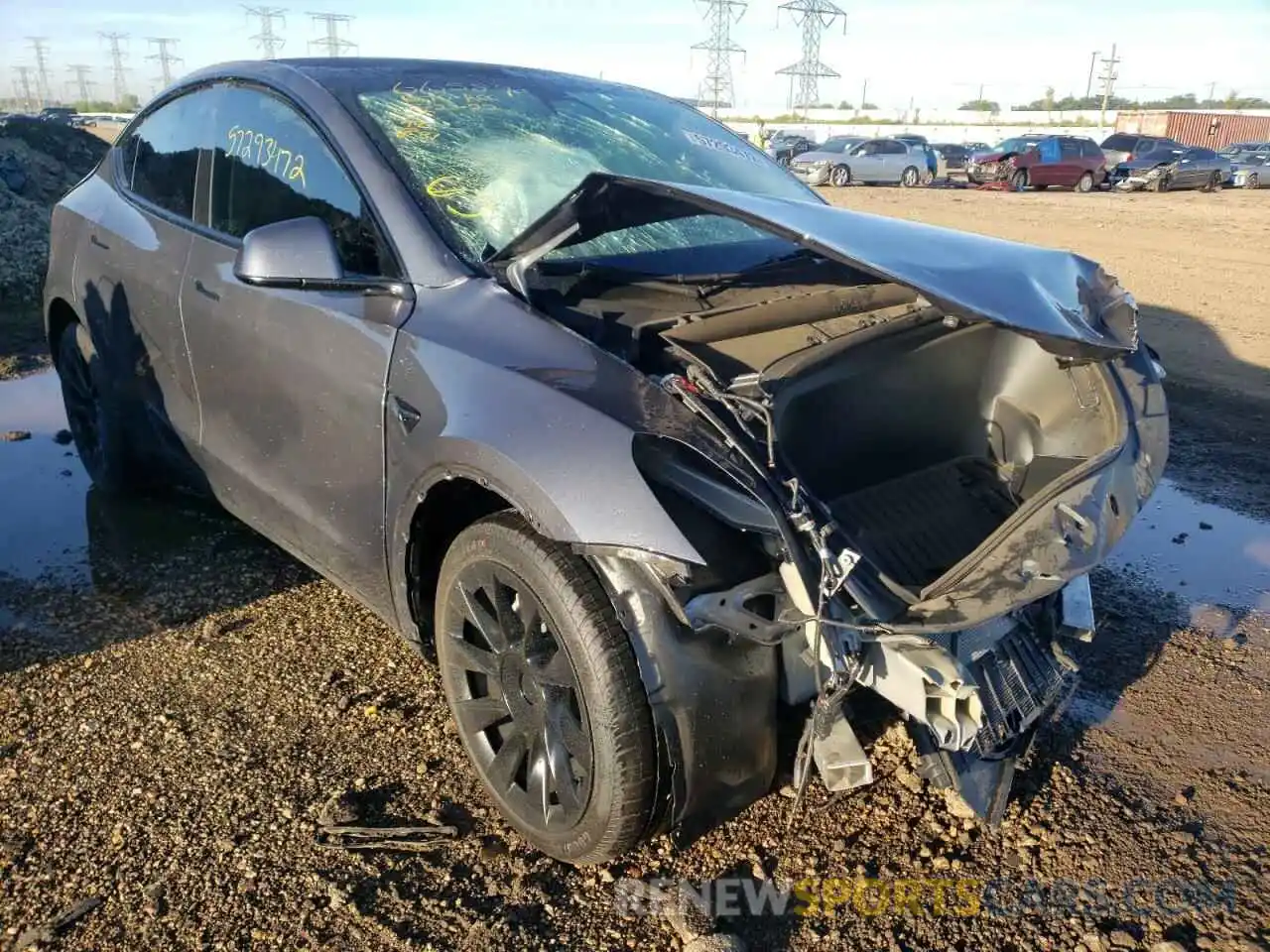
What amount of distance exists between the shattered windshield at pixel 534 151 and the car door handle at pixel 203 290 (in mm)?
790

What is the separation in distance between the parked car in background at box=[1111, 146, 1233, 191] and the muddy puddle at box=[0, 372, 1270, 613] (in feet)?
88.6

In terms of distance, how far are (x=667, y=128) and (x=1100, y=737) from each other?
8.41ft

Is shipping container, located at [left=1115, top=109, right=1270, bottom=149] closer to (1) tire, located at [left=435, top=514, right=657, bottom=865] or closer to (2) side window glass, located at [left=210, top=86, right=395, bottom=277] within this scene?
(2) side window glass, located at [left=210, top=86, right=395, bottom=277]

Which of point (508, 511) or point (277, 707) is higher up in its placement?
point (508, 511)

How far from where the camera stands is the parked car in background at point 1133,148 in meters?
29.0

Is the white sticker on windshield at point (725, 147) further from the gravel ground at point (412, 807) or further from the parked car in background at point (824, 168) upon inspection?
the parked car in background at point (824, 168)

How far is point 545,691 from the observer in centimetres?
229

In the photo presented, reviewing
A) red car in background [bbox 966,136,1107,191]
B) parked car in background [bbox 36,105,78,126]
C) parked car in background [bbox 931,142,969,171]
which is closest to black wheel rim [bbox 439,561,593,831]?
parked car in background [bbox 36,105,78,126]

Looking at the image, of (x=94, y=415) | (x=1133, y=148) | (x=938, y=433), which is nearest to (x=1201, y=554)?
(x=938, y=433)

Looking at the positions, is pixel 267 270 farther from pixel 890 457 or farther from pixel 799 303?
pixel 890 457

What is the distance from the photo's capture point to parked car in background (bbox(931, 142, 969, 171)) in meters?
35.6

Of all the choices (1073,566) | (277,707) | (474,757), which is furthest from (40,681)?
(1073,566)

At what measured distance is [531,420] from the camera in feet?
7.21

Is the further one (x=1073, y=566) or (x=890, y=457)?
(x=890, y=457)
